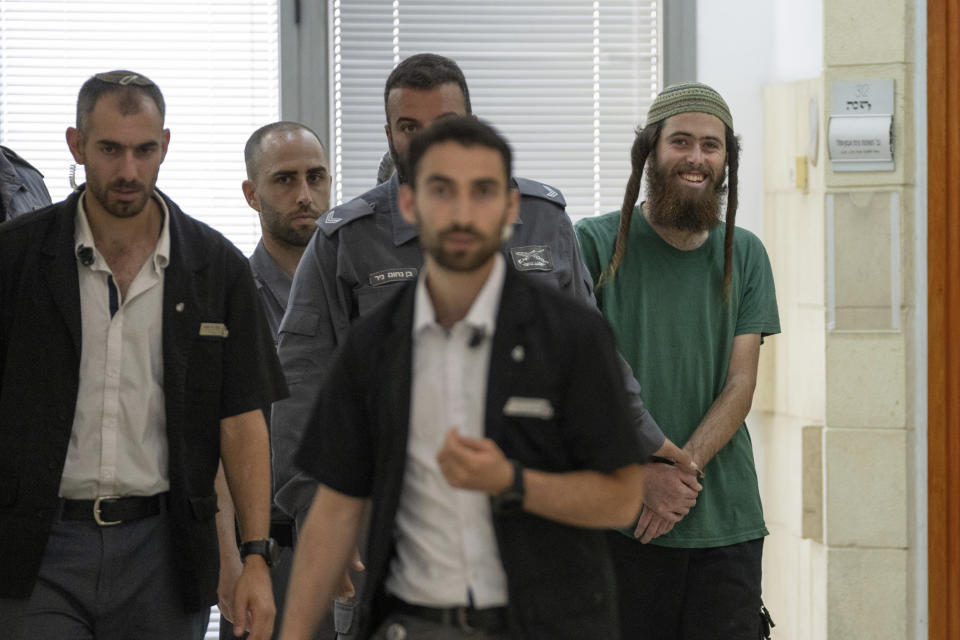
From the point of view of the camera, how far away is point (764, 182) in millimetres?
4180

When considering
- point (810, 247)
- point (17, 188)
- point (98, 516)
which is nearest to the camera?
point (98, 516)

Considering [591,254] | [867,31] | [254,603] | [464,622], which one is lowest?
[254,603]

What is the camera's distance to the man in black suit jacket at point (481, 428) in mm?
1592

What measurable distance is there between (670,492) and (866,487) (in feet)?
3.72

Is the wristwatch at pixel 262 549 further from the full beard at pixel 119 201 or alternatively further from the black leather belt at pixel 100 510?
the full beard at pixel 119 201

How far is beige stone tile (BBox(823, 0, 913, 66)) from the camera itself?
3.53 meters

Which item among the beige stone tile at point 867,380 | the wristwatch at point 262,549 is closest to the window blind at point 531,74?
the beige stone tile at point 867,380

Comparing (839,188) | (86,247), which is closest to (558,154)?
(839,188)

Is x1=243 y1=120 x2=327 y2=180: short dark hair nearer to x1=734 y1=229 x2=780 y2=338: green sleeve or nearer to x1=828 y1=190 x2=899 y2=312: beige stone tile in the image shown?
x1=734 y1=229 x2=780 y2=338: green sleeve

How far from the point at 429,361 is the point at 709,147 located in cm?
151

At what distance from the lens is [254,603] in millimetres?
2248

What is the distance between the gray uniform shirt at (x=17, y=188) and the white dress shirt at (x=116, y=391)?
727mm

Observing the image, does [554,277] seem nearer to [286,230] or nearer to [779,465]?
[286,230]

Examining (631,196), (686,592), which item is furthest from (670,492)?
(631,196)
